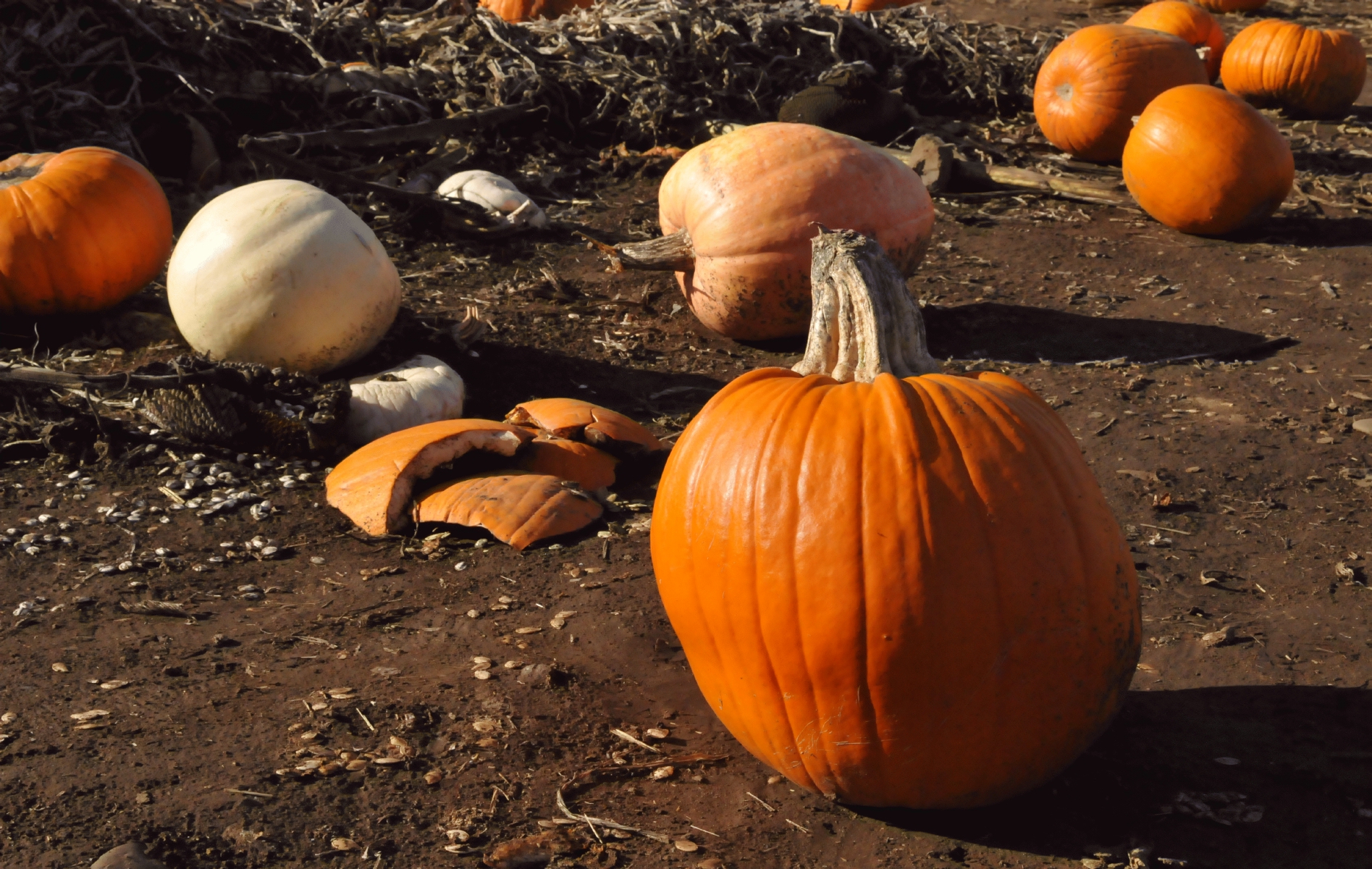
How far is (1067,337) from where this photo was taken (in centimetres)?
557

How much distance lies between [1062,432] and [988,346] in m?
3.14

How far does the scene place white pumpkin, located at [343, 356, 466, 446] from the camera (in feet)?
14.8

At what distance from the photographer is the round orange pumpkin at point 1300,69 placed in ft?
29.3

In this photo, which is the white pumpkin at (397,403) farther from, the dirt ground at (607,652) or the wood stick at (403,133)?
the wood stick at (403,133)

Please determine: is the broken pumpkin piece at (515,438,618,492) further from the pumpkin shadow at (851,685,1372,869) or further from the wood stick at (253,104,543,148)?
the wood stick at (253,104,543,148)

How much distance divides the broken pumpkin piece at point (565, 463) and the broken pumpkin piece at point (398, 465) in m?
0.09

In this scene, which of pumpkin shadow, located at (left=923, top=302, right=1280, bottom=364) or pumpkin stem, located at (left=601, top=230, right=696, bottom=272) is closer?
pumpkin shadow, located at (left=923, top=302, right=1280, bottom=364)

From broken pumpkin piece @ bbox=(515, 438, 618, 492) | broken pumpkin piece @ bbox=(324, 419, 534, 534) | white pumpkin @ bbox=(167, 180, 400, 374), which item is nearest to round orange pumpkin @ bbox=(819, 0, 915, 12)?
white pumpkin @ bbox=(167, 180, 400, 374)

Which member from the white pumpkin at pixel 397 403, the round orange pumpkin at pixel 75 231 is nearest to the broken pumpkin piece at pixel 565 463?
the white pumpkin at pixel 397 403

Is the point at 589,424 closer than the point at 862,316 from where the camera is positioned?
No

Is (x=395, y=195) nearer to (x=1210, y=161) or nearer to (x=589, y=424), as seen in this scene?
(x=589, y=424)

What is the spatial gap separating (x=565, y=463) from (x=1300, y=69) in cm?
762

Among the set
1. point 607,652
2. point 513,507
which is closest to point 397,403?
point 513,507

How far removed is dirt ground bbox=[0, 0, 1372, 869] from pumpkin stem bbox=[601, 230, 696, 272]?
0.37 meters
